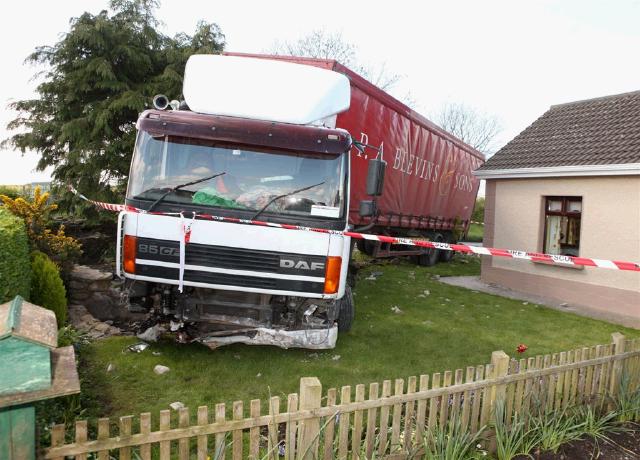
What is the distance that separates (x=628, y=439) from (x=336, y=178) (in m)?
3.54

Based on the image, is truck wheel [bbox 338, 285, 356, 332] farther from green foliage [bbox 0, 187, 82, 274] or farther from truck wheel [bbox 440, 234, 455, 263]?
truck wheel [bbox 440, 234, 455, 263]

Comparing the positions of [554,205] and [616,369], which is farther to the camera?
[554,205]

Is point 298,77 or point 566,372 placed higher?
point 298,77

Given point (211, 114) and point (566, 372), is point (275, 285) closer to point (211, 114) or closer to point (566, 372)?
point (211, 114)

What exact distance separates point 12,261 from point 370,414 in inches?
125

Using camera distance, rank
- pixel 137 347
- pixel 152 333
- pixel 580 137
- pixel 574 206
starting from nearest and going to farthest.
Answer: pixel 137 347
pixel 152 333
pixel 574 206
pixel 580 137

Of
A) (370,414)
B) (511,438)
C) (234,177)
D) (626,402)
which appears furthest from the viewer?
(234,177)

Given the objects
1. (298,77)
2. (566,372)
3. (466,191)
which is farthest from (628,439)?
(466,191)

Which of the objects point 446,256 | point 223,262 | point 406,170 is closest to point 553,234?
point 406,170

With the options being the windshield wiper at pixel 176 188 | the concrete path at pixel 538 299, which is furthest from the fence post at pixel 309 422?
the concrete path at pixel 538 299

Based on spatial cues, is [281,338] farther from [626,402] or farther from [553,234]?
[553,234]

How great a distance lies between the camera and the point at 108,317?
6594 mm

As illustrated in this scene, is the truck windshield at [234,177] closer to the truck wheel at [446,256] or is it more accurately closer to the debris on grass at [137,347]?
the debris on grass at [137,347]

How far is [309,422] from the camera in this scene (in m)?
2.74
